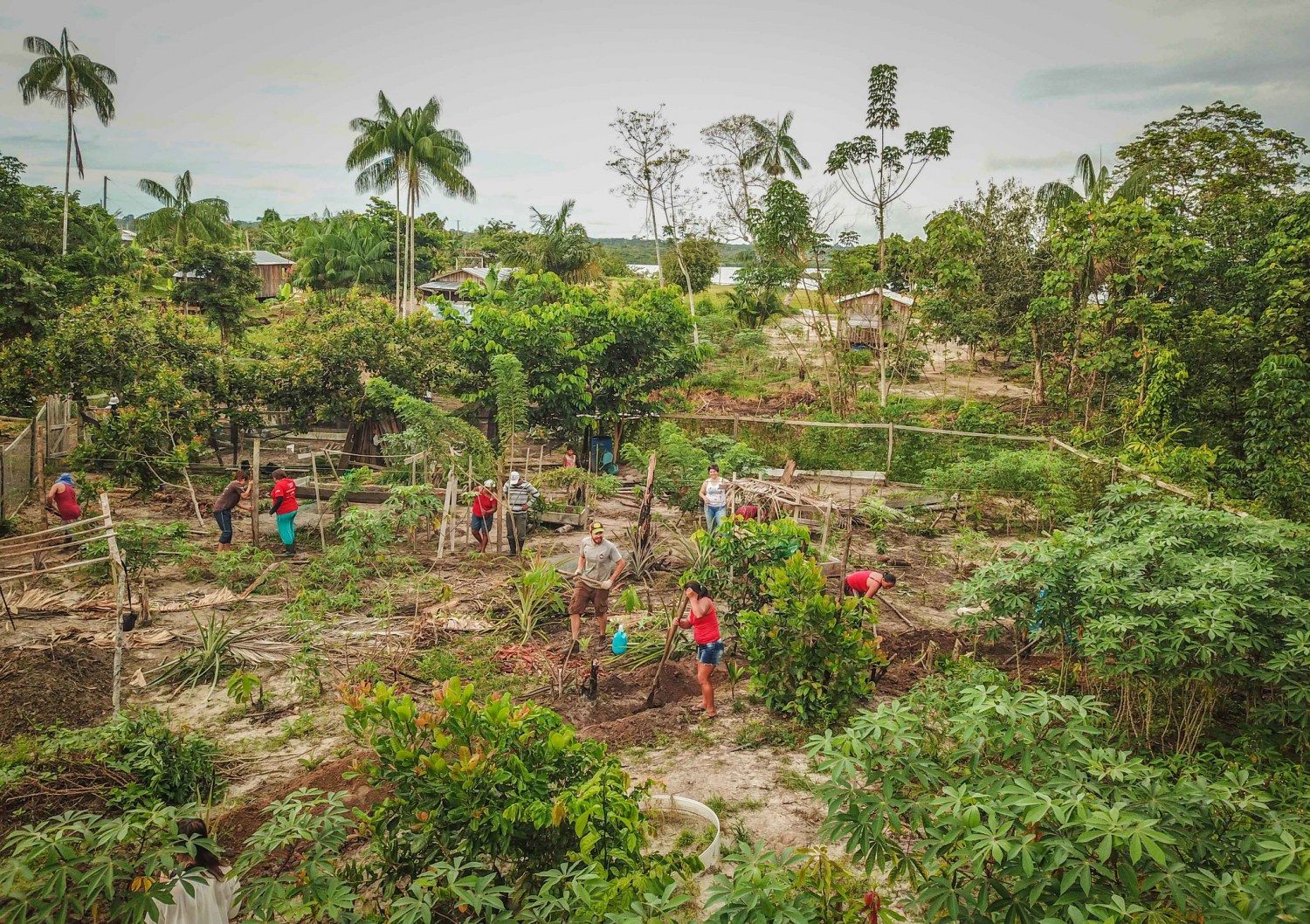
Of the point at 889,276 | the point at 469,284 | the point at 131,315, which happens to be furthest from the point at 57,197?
the point at 889,276

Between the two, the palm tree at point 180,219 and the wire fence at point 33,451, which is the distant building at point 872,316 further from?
the palm tree at point 180,219

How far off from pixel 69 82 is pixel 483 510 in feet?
96.6

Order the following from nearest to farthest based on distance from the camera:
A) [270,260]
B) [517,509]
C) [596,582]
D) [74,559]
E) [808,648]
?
[808,648]
[596,582]
[74,559]
[517,509]
[270,260]

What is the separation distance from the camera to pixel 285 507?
11148 mm

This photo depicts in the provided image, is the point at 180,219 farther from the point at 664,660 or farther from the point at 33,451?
the point at 664,660

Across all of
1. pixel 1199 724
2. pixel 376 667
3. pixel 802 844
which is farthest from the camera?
pixel 376 667

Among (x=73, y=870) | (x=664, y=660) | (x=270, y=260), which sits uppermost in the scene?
(x=270, y=260)

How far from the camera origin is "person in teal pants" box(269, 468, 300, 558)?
11.1m

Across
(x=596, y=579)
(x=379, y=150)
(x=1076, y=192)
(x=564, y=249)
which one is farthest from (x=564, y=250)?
(x=596, y=579)

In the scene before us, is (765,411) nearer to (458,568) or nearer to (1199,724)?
(458,568)

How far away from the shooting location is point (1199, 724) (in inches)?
233

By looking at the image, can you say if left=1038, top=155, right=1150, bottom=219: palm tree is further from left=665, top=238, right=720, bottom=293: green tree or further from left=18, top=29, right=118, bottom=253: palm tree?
left=18, top=29, right=118, bottom=253: palm tree

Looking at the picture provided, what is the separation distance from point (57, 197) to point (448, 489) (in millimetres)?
25187

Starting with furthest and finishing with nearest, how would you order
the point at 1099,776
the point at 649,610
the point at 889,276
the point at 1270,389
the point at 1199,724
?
1. the point at 889,276
2. the point at 1270,389
3. the point at 649,610
4. the point at 1199,724
5. the point at 1099,776
